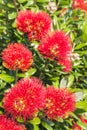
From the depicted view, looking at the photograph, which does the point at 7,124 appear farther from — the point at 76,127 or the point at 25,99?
the point at 76,127

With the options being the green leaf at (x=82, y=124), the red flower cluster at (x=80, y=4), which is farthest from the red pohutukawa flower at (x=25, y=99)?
the red flower cluster at (x=80, y=4)

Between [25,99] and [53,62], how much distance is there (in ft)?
1.72

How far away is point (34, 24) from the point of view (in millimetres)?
2139

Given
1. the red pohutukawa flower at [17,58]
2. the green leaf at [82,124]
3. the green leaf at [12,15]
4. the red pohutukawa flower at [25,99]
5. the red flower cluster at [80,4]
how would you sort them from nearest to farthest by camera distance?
the red pohutukawa flower at [25,99]
the red pohutukawa flower at [17,58]
the green leaf at [82,124]
the green leaf at [12,15]
the red flower cluster at [80,4]

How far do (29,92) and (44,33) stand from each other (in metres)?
0.46

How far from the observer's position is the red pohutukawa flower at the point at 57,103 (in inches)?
74.3

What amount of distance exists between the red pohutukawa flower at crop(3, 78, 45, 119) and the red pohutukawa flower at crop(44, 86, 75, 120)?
6cm

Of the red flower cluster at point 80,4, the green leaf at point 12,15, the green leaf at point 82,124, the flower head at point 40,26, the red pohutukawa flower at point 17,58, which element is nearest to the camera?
the red pohutukawa flower at point 17,58

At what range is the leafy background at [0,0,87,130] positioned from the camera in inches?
86.1

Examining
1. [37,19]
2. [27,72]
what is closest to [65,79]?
[27,72]

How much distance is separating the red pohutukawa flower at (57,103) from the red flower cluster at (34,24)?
34 centimetres

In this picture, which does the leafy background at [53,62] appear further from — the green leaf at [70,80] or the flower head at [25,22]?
the flower head at [25,22]

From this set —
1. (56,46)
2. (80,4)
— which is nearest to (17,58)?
(56,46)

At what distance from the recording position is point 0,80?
225cm
